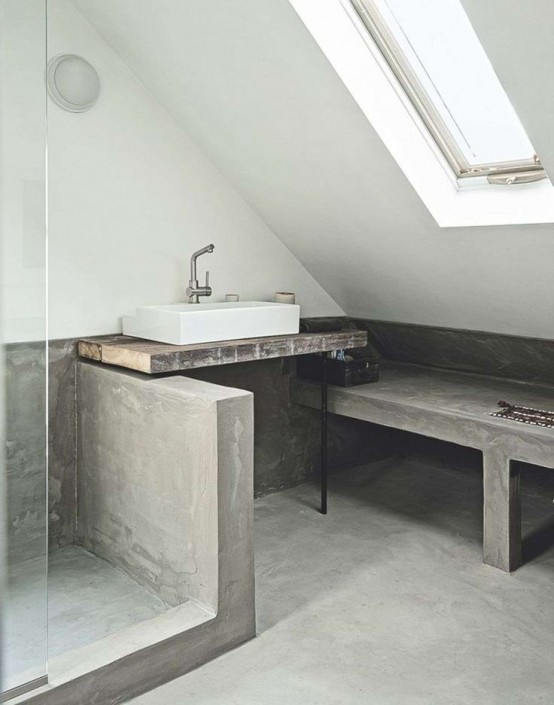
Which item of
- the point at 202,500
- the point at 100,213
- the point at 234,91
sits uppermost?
the point at 234,91

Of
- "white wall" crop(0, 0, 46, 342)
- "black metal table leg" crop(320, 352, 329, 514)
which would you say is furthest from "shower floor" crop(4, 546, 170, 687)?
"black metal table leg" crop(320, 352, 329, 514)

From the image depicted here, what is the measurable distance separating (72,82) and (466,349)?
7.86 feet

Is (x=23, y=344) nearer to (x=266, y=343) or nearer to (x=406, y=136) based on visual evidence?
(x=266, y=343)

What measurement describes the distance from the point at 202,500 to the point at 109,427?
725 mm

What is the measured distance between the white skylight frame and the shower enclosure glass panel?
109 cm

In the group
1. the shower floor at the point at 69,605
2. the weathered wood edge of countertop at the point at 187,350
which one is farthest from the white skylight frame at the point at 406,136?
the shower floor at the point at 69,605

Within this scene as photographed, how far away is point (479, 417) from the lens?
3.04 metres

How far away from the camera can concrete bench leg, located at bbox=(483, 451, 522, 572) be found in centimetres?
288

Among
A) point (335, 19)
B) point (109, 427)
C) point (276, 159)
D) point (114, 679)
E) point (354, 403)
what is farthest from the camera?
point (354, 403)

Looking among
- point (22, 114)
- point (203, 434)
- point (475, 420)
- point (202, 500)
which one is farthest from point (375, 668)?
point (22, 114)

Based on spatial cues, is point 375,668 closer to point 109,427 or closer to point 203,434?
point 203,434

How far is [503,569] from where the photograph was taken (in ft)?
9.67

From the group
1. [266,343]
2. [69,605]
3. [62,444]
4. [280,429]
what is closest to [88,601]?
[69,605]

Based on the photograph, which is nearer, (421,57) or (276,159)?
(421,57)
